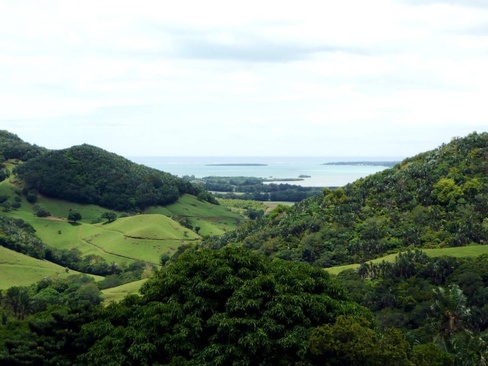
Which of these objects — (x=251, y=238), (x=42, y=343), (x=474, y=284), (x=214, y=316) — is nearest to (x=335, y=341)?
(x=214, y=316)

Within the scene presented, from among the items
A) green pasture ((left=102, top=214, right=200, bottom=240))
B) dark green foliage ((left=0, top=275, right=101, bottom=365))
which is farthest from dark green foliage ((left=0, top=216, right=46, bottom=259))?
dark green foliage ((left=0, top=275, right=101, bottom=365))

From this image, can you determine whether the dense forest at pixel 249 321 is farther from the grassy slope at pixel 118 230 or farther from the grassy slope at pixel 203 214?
the grassy slope at pixel 203 214

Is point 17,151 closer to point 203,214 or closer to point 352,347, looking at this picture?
point 203,214

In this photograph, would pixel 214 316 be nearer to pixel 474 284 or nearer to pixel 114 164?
pixel 474 284

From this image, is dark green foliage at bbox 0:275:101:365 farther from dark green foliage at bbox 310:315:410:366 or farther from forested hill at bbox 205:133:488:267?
forested hill at bbox 205:133:488:267

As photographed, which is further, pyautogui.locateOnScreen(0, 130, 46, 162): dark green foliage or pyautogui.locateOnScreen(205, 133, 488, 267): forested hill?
pyautogui.locateOnScreen(0, 130, 46, 162): dark green foliage

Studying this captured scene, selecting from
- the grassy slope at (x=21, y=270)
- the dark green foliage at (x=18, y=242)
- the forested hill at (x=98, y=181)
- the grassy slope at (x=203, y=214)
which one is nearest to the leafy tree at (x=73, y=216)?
the forested hill at (x=98, y=181)
